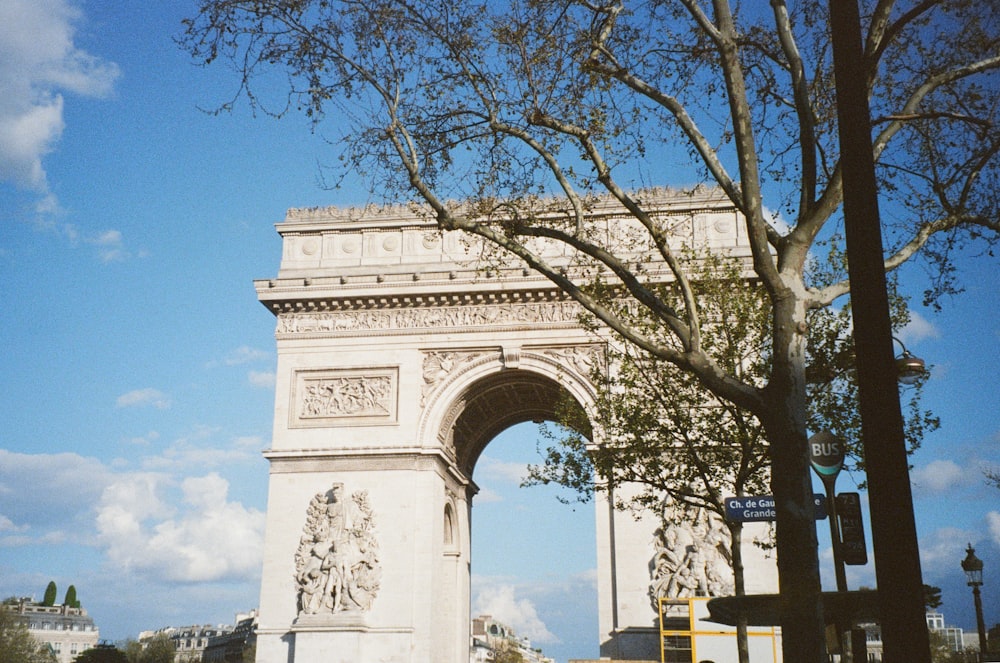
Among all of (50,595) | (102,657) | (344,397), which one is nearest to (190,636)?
(50,595)

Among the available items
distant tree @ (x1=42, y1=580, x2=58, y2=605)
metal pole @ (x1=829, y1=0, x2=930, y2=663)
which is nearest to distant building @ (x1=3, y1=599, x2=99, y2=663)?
distant tree @ (x1=42, y1=580, x2=58, y2=605)

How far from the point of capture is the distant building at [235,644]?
91.3 m

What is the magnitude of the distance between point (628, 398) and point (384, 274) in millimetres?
9484

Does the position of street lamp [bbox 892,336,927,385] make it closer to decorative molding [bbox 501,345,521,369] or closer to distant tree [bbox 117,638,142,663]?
decorative molding [bbox 501,345,521,369]

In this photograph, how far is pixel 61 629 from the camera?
315ft

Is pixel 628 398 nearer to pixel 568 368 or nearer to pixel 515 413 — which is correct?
pixel 568 368

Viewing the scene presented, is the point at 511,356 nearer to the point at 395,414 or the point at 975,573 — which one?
the point at 395,414

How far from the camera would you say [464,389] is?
24688mm

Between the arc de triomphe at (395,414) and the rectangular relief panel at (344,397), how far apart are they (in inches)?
1.4

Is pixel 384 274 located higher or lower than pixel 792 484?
higher

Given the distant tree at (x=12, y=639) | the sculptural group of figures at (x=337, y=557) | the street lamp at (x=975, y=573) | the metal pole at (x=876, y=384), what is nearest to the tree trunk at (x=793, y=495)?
the metal pole at (x=876, y=384)

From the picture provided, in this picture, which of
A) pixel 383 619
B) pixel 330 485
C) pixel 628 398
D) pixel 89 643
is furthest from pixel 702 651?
pixel 89 643

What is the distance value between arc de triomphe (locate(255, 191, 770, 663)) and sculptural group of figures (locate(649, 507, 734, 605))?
447 mm

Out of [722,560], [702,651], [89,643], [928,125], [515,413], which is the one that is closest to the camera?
[928,125]
